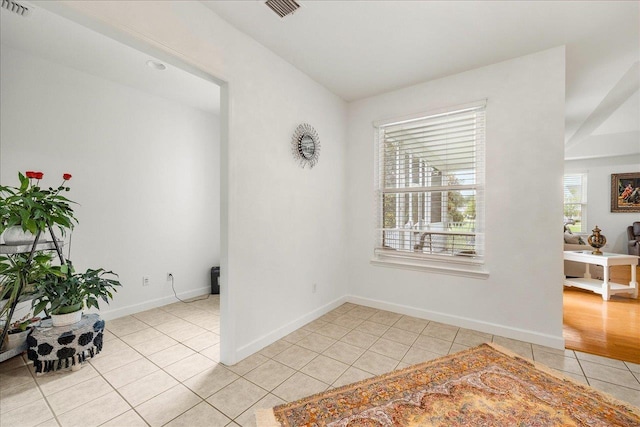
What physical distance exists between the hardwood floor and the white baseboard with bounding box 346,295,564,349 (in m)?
0.20

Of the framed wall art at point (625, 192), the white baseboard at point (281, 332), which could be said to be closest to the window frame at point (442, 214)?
the white baseboard at point (281, 332)

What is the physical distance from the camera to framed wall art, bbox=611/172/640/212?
6.76 m

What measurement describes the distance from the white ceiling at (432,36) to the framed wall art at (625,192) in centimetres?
534

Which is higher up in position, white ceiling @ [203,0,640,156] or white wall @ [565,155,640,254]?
white ceiling @ [203,0,640,156]

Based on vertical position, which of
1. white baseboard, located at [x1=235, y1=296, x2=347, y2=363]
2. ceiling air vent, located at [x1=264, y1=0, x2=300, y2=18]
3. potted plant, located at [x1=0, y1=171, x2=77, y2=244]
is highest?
ceiling air vent, located at [x1=264, y1=0, x2=300, y2=18]

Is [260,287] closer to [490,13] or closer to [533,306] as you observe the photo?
[533,306]

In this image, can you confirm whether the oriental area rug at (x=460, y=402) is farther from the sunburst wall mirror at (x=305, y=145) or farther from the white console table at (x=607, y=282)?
the white console table at (x=607, y=282)

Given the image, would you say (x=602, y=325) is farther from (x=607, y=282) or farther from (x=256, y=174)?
(x=256, y=174)

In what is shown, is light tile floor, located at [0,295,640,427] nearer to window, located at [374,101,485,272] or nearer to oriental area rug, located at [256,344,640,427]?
oriental area rug, located at [256,344,640,427]

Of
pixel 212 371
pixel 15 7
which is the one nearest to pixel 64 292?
pixel 212 371

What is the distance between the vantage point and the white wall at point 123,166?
2633 millimetres

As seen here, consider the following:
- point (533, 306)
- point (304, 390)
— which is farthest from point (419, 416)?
point (533, 306)

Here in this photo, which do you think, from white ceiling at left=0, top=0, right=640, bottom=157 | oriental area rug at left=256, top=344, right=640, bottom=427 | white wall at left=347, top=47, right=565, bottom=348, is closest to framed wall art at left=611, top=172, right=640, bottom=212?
white ceiling at left=0, top=0, right=640, bottom=157

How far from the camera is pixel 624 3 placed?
1959 mm
